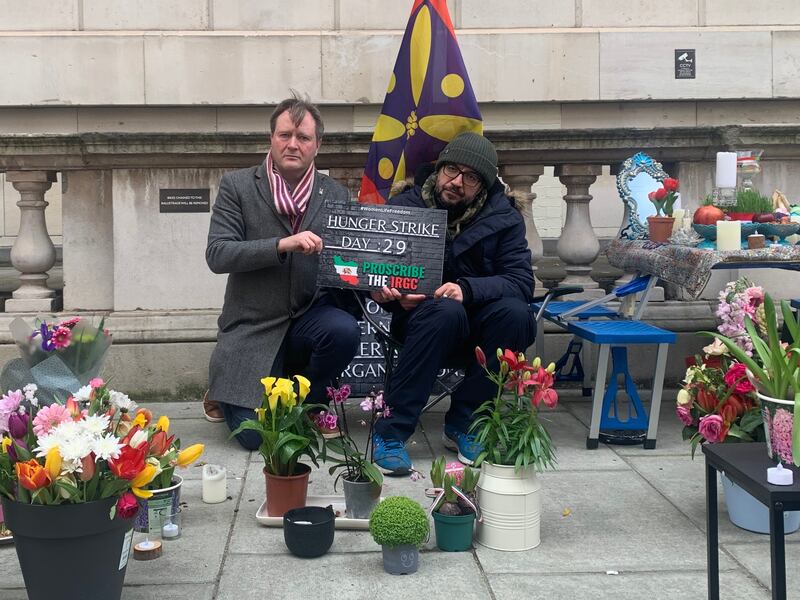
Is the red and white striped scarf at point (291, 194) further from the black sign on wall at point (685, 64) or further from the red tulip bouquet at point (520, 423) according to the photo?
the black sign on wall at point (685, 64)

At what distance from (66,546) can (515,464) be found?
1.54 meters

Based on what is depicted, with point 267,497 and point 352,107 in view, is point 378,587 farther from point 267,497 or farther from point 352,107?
point 352,107

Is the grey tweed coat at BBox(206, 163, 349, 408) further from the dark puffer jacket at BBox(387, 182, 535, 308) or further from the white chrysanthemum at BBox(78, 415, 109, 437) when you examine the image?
the white chrysanthemum at BBox(78, 415, 109, 437)

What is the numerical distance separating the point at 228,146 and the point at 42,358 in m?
2.65

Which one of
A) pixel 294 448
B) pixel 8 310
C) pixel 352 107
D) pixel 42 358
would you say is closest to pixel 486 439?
pixel 294 448

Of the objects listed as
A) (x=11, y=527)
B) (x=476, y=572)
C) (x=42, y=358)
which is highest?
(x=42, y=358)

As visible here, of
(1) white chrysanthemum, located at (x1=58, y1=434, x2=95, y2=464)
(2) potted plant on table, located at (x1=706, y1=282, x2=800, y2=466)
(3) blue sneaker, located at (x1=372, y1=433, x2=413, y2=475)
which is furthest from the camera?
(3) blue sneaker, located at (x1=372, y1=433, x2=413, y2=475)

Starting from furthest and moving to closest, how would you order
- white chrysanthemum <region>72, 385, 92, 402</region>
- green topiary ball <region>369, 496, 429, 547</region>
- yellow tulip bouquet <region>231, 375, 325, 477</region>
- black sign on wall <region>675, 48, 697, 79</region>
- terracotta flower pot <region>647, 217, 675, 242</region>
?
1. black sign on wall <region>675, 48, 697, 79</region>
2. terracotta flower pot <region>647, 217, 675, 242</region>
3. yellow tulip bouquet <region>231, 375, 325, 477</region>
4. green topiary ball <region>369, 496, 429, 547</region>
5. white chrysanthemum <region>72, 385, 92, 402</region>

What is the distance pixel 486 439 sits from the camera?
346 centimetres

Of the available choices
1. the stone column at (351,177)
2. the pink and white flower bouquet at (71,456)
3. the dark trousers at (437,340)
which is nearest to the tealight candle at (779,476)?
the pink and white flower bouquet at (71,456)

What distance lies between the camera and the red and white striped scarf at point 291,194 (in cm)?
471

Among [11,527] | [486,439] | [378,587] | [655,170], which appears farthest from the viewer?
[655,170]

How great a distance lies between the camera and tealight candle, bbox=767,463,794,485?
2.36 m

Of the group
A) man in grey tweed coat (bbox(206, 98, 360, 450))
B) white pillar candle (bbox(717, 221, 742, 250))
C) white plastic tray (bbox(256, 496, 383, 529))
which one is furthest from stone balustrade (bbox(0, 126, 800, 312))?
white plastic tray (bbox(256, 496, 383, 529))
